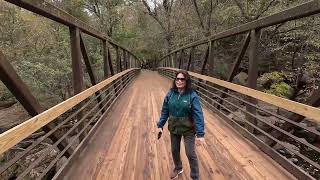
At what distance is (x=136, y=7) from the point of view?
36.2 metres

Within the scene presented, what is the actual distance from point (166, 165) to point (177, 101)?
1.19 m

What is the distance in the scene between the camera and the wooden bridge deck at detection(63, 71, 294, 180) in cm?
455

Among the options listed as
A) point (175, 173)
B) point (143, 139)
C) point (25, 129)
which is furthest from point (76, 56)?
point (25, 129)

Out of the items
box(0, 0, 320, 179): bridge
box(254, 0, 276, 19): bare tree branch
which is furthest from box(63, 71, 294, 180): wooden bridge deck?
box(254, 0, 276, 19): bare tree branch

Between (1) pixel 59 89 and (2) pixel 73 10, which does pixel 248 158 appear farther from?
(2) pixel 73 10

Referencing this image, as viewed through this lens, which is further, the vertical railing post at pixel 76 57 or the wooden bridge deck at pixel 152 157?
the vertical railing post at pixel 76 57

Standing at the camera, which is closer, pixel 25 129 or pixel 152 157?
pixel 25 129

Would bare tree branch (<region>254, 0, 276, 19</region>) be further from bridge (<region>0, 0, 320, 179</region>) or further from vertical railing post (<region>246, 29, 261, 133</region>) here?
vertical railing post (<region>246, 29, 261, 133</region>)

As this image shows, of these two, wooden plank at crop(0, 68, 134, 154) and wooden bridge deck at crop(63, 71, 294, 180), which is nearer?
wooden plank at crop(0, 68, 134, 154)

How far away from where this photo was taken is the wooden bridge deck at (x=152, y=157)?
4.55m

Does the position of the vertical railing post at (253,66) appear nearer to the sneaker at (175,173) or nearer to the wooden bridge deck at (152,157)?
the wooden bridge deck at (152,157)

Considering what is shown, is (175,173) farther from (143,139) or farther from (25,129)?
(25,129)

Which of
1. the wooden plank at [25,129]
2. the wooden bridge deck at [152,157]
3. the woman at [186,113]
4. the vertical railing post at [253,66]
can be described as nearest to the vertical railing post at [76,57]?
the wooden bridge deck at [152,157]

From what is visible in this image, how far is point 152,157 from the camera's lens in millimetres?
5266
